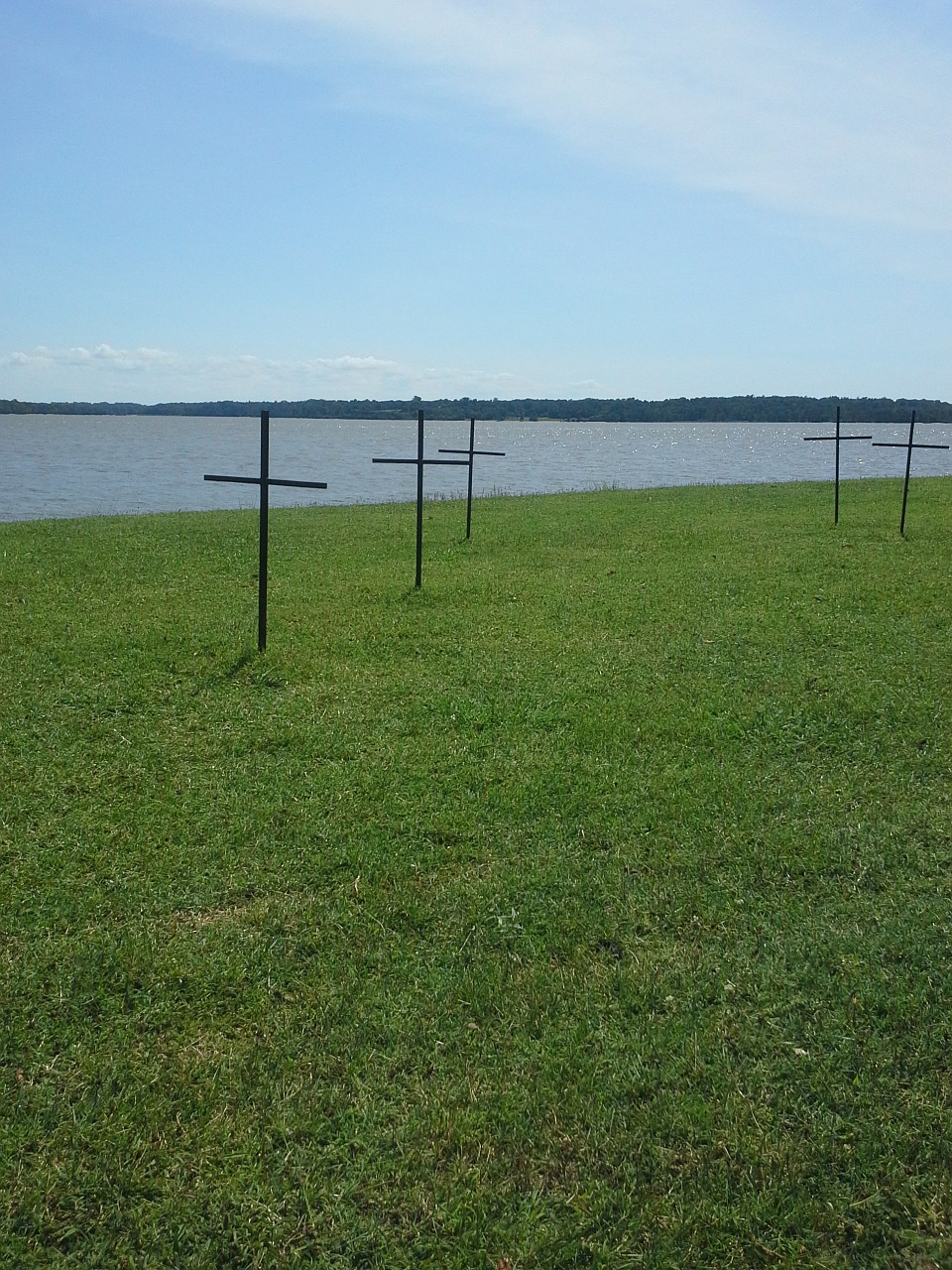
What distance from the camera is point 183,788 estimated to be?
223 inches

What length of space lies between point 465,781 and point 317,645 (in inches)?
146

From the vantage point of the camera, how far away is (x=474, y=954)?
13.1ft

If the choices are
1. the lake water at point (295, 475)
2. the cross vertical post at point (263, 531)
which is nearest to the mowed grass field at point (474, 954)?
the cross vertical post at point (263, 531)

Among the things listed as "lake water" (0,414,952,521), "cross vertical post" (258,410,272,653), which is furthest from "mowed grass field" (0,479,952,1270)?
"lake water" (0,414,952,521)

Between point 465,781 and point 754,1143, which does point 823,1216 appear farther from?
point 465,781

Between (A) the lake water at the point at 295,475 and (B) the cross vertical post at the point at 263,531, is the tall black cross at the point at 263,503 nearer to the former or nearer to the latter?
(B) the cross vertical post at the point at 263,531

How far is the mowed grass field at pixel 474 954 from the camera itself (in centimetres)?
276

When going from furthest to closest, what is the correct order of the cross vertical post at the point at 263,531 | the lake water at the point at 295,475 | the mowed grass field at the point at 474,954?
the lake water at the point at 295,475 → the cross vertical post at the point at 263,531 → the mowed grass field at the point at 474,954

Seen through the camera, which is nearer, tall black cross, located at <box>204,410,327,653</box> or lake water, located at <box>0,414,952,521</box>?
tall black cross, located at <box>204,410,327,653</box>

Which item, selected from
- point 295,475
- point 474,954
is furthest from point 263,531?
point 295,475

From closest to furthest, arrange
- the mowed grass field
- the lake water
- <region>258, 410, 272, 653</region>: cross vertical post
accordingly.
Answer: the mowed grass field < <region>258, 410, 272, 653</region>: cross vertical post < the lake water

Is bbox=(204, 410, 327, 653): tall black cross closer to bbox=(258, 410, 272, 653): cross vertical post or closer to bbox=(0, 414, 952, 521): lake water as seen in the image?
bbox=(258, 410, 272, 653): cross vertical post

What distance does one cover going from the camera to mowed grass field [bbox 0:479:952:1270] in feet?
9.04

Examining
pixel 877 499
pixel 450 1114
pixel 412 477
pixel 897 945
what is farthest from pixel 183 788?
pixel 412 477
